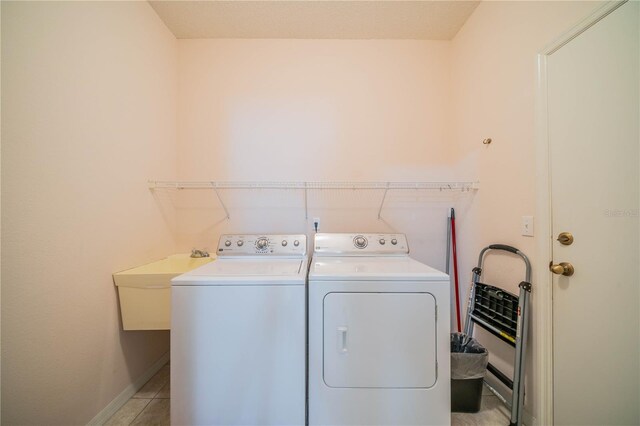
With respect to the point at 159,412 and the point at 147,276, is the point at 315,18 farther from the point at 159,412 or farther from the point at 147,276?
the point at 159,412

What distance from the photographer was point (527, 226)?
1330mm

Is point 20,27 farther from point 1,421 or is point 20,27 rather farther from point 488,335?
point 488,335

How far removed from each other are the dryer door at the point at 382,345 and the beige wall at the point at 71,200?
1370mm

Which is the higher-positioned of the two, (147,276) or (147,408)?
(147,276)

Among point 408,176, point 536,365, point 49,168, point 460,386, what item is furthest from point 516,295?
point 49,168

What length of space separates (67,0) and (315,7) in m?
1.56

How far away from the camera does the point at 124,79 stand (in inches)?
59.5

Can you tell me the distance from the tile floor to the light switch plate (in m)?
1.14

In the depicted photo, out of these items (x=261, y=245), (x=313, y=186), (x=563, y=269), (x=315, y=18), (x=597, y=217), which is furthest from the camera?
(x=313, y=186)

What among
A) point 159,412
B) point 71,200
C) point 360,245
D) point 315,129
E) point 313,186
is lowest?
point 159,412

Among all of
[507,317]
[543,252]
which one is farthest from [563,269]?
[507,317]

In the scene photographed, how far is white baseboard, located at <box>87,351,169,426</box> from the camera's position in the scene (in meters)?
1.29

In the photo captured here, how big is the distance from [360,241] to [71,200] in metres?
1.81

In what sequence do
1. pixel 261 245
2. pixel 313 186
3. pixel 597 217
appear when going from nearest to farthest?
pixel 597 217 < pixel 261 245 < pixel 313 186
